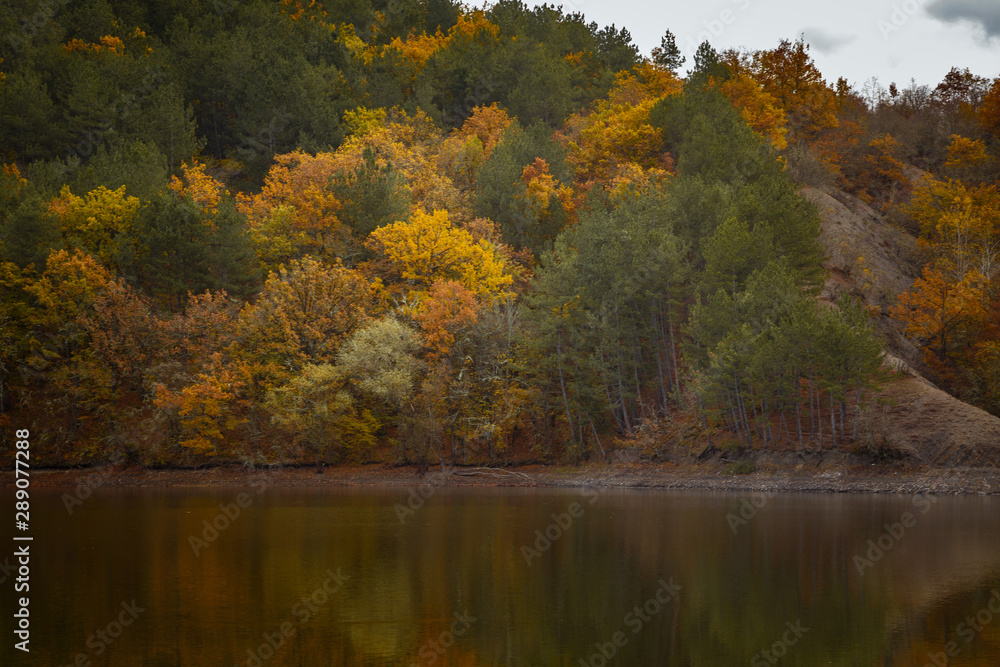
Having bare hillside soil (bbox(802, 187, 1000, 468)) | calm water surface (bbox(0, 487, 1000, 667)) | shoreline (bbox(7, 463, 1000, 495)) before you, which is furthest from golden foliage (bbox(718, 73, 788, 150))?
calm water surface (bbox(0, 487, 1000, 667))

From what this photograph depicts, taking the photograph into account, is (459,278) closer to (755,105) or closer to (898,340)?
(898,340)

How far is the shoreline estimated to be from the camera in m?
51.8

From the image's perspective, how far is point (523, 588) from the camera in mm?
25219

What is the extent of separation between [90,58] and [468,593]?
93.9 metres

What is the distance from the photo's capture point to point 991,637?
63.6 feet

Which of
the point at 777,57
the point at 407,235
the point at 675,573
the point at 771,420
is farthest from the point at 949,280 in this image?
the point at 675,573

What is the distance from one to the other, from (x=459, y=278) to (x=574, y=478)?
62.0ft

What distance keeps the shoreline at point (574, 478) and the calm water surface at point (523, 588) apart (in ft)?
29.5

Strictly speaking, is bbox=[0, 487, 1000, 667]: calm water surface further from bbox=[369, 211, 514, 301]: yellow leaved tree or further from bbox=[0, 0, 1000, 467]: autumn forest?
bbox=[369, 211, 514, 301]: yellow leaved tree

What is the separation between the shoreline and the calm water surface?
355 inches

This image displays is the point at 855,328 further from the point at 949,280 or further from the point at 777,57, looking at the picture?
the point at 777,57

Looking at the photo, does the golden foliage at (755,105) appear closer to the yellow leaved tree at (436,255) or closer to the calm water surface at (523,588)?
the yellow leaved tree at (436,255)

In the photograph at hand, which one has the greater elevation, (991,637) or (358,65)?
(358,65)

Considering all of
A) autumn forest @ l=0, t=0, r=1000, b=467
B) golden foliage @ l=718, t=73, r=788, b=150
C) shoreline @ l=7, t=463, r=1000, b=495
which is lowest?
shoreline @ l=7, t=463, r=1000, b=495
